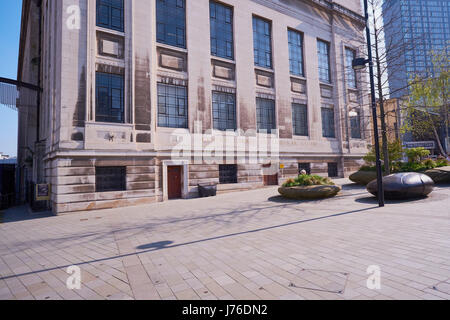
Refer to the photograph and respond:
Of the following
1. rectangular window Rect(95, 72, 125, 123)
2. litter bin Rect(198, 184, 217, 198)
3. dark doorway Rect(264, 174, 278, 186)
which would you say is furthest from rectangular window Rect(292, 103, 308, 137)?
rectangular window Rect(95, 72, 125, 123)

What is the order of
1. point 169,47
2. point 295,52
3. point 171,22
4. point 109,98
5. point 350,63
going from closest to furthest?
point 109,98
point 169,47
point 171,22
point 295,52
point 350,63

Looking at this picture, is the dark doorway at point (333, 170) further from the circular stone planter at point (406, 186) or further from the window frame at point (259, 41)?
the circular stone planter at point (406, 186)

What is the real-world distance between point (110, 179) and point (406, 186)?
46.1ft

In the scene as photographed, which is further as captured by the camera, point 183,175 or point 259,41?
point 259,41

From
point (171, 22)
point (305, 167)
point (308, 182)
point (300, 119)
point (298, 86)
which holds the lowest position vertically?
point (308, 182)

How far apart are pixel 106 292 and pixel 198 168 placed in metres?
13.2

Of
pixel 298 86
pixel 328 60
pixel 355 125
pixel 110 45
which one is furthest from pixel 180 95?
pixel 355 125

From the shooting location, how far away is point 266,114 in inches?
811

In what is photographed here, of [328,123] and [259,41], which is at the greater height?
[259,41]

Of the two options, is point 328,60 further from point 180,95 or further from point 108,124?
point 108,124

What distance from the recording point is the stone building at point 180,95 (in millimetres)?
13352

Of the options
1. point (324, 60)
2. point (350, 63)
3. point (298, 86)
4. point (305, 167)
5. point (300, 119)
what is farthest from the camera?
point (350, 63)

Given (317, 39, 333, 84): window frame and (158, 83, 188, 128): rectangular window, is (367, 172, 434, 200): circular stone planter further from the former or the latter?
(317, 39, 333, 84): window frame

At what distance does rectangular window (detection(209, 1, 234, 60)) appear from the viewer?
18.7 m
